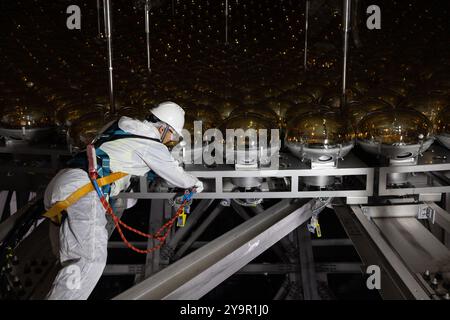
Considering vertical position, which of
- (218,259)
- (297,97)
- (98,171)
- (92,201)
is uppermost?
(297,97)

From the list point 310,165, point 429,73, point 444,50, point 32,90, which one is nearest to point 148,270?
point 310,165

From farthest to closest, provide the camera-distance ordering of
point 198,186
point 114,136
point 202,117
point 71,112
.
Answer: point 71,112 < point 202,117 < point 198,186 < point 114,136

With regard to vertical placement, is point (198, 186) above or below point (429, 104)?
below

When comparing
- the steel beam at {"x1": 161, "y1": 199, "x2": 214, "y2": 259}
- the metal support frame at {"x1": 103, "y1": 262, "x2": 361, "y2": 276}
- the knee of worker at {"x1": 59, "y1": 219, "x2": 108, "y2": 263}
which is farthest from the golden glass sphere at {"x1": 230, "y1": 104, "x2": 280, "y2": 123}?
the metal support frame at {"x1": 103, "y1": 262, "x2": 361, "y2": 276}

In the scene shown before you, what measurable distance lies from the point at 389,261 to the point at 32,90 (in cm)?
346

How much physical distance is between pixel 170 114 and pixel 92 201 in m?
0.62

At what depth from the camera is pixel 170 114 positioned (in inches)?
109

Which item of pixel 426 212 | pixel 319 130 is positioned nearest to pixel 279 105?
pixel 319 130

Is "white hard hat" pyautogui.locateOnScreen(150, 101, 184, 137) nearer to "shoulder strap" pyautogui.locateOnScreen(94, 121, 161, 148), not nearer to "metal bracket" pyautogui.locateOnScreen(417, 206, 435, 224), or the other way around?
"shoulder strap" pyautogui.locateOnScreen(94, 121, 161, 148)

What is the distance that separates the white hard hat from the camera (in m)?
2.76

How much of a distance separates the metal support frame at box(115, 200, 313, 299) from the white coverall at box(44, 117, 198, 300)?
0.37 m

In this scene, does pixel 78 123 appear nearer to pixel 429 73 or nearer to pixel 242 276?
pixel 242 276

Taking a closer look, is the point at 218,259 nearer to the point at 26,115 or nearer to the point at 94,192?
the point at 94,192

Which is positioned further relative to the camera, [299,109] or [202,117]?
[299,109]
